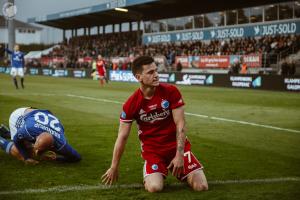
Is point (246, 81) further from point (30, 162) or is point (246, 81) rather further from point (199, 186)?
point (199, 186)

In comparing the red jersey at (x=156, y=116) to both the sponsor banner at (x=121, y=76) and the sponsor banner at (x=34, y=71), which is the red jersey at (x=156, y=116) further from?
the sponsor banner at (x=34, y=71)

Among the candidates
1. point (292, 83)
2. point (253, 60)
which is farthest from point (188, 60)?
point (292, 83)

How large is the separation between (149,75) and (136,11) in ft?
165

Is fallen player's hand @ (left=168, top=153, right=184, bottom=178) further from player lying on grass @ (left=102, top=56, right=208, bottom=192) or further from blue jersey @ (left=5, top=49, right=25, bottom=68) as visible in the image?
blue jersey @ (left=5, top=49, right=25, bottom=68)

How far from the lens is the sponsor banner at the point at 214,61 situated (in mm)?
37719

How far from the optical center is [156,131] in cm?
621

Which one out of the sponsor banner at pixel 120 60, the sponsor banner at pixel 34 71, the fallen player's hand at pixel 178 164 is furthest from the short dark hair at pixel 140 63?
the sponsor banner at pixel 34 71

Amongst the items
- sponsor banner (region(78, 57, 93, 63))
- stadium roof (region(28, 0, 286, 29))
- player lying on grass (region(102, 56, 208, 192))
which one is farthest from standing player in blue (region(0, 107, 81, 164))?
sponsor banner (region(78, 57, 93, 63))

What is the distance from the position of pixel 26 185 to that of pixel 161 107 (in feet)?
6.09

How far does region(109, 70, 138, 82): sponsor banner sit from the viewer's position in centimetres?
4300

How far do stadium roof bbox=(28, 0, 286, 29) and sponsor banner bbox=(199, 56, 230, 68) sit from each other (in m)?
6.79

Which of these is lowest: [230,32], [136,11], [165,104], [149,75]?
[165,104]

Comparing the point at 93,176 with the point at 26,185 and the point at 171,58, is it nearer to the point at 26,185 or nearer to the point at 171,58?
the point at 26,185

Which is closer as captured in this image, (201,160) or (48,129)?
(48,129)
